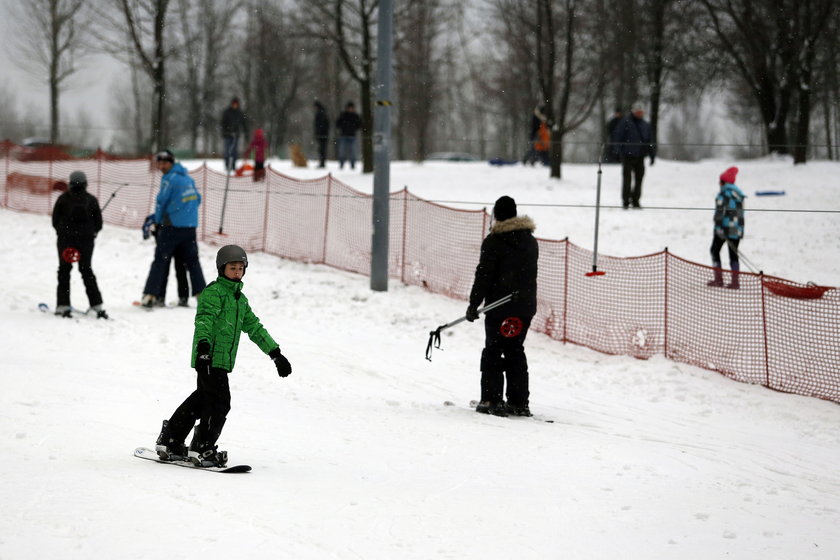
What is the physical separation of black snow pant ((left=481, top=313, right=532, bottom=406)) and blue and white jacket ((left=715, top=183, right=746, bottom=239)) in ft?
19.0

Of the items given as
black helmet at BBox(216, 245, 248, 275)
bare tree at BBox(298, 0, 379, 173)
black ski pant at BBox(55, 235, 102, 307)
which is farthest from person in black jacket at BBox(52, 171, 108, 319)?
bare tree at BBox(298, 0, 379, 173)

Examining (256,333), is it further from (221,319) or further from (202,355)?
(202,355)

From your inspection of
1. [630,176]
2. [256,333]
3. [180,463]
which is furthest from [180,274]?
[630,176]

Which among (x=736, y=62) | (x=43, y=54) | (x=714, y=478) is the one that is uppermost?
(x=43, y=54)

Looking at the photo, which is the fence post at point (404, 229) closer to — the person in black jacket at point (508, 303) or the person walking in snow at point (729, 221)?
the person walking in snow at point (729, 221)

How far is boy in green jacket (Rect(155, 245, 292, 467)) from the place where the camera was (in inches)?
219

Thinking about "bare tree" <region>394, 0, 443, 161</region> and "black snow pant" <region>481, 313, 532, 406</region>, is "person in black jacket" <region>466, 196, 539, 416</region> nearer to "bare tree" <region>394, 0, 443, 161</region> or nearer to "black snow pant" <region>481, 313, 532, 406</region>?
"black snow pant" <region>481, 313, 532, 406</region>

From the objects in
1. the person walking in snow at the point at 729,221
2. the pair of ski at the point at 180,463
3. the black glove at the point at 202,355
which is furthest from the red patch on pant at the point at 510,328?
the person walking in snow at the point at 729,221

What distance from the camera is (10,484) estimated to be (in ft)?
16.4

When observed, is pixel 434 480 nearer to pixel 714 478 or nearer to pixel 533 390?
pixel 714 478

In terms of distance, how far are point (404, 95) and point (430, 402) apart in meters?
32.9

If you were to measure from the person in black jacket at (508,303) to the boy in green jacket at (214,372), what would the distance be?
253cm

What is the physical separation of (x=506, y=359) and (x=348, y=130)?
17858 millimetres

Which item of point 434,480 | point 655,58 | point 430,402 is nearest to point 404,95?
point 655,58
